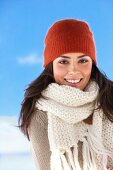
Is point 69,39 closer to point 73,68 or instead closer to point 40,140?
point 73,68

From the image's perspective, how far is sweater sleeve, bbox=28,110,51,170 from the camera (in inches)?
69.6

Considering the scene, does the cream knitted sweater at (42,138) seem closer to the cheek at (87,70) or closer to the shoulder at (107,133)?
the shoulder at (107,133)

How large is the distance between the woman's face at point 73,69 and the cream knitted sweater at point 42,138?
163 mm

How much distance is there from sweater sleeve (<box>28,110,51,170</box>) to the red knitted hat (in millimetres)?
243

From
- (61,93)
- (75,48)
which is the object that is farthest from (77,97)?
(75,48)

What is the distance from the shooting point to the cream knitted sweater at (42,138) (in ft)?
5.81

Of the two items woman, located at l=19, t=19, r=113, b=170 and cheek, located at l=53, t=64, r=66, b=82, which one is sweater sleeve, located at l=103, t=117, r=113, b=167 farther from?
cheek, located at l=53, t=64, r=66, b=82

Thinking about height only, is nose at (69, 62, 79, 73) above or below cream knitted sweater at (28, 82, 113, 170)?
above

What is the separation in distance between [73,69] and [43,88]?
0.18m

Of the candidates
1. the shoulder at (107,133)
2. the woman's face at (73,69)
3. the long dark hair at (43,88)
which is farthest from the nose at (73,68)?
the shoulder at (107,133)

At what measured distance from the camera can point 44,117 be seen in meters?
1.82

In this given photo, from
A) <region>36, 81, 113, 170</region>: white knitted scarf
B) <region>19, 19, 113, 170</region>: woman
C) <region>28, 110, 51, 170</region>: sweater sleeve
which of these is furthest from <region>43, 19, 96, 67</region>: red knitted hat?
<region>28, 110, 51, 170</region>: sweater sleeve

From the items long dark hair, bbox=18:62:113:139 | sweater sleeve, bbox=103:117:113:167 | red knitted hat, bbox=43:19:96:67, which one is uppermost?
red knitted hat, bbox=43:19:96:67

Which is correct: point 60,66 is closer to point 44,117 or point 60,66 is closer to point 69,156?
point 44,117
